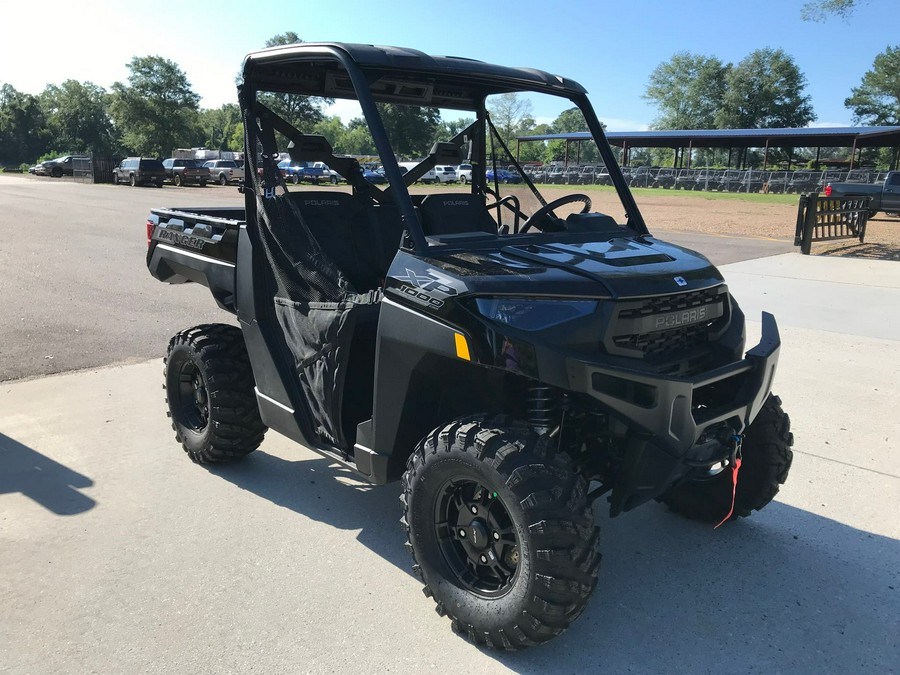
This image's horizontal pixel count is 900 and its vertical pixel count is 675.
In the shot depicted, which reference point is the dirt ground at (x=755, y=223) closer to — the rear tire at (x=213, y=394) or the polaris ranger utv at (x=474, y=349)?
the polaris ranger utv at (x=474, y=349)

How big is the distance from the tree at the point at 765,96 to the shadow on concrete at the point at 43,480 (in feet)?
281

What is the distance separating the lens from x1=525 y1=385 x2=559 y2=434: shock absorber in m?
2.67

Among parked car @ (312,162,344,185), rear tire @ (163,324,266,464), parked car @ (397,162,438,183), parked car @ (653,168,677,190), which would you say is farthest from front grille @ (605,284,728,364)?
parked car @ (653,168,677,190)

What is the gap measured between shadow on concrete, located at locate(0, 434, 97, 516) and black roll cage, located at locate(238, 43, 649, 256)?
2.09m

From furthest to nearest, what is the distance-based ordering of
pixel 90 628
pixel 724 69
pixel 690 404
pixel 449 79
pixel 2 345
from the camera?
pixel 724 69 → pixel 2 345 → pixel 449 79 → pixel 90 628 → pixel 690 404

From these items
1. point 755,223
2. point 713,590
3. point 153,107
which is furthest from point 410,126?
point 153,107

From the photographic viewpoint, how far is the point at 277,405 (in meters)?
3.62

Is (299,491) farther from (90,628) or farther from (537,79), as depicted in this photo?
(537,79)

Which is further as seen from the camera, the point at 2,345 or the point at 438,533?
the point at 2,345


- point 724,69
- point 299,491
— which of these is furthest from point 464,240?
point 724,69

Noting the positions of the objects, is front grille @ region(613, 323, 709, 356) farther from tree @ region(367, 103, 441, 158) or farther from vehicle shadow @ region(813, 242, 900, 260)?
vehicle shadow @ region(813, 242, 900, 260)

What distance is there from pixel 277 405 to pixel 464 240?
1322 mm

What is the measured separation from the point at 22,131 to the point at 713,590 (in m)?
106

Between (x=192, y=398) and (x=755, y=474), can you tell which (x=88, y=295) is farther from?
(x=755, y=474)
